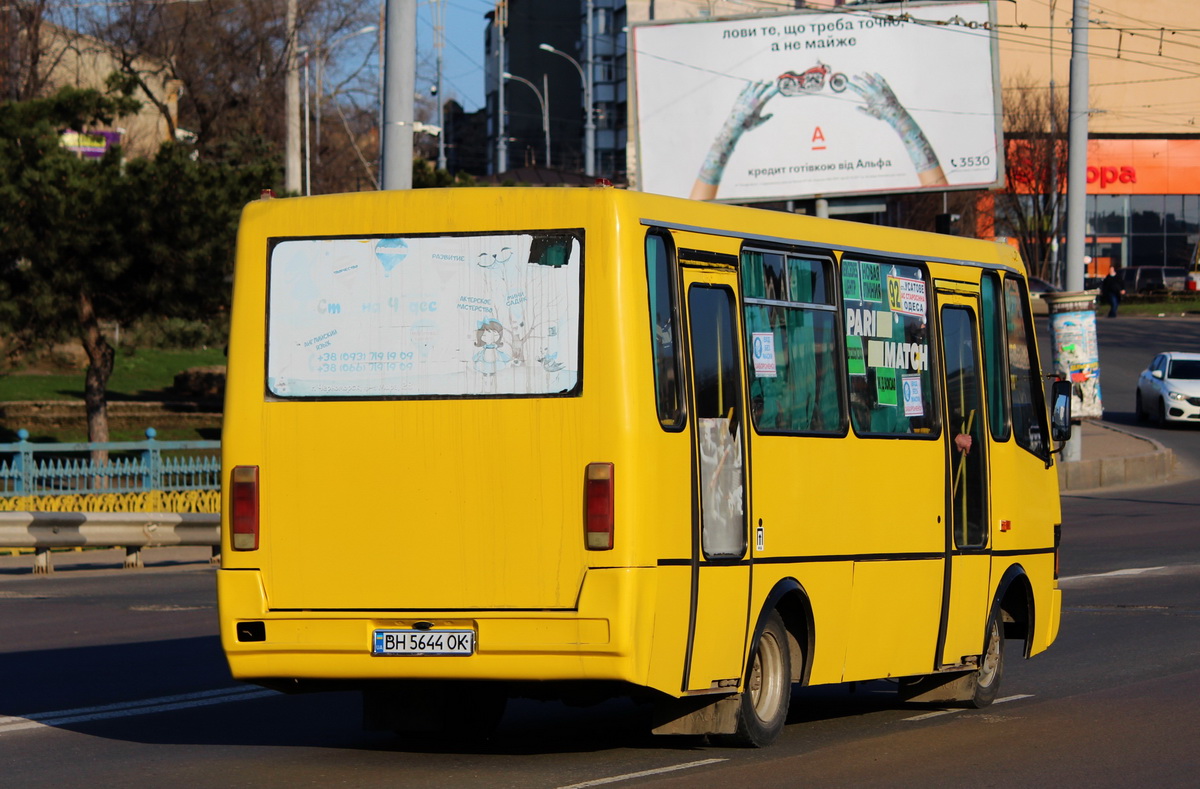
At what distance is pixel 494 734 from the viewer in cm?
897

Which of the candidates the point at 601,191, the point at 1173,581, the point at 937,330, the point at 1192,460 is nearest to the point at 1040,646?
the point at 937,330

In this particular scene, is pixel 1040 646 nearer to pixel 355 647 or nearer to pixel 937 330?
pixel 937 330

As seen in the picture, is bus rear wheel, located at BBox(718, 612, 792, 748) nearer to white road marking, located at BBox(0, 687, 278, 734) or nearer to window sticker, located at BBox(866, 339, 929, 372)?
window sticker, located at BBox(866, 339, 929, 372)

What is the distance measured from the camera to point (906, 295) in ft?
31.2

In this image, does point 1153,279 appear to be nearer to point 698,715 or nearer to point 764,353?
point 764,353

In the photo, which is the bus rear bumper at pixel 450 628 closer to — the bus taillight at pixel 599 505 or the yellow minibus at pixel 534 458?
the yellow minibus at pixel 534 458

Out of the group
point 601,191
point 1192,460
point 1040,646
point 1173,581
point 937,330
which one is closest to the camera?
point 601,191

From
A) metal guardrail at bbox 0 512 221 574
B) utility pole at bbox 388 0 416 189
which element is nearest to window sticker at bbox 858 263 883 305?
utility pole at bbox 388 0 416 189

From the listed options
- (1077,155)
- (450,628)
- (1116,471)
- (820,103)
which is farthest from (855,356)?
(820,103)

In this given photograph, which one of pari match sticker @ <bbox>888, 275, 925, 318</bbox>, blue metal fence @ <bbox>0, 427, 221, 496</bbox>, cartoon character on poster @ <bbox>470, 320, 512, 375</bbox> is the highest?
pari match sticker @ <bbox>888, 275, 925, 318</bbox>

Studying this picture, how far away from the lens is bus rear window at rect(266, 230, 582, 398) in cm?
754

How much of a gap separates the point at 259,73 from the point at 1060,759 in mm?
48120

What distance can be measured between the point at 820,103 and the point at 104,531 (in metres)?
23.2

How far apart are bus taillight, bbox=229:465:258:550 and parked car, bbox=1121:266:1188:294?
69.9 metres
